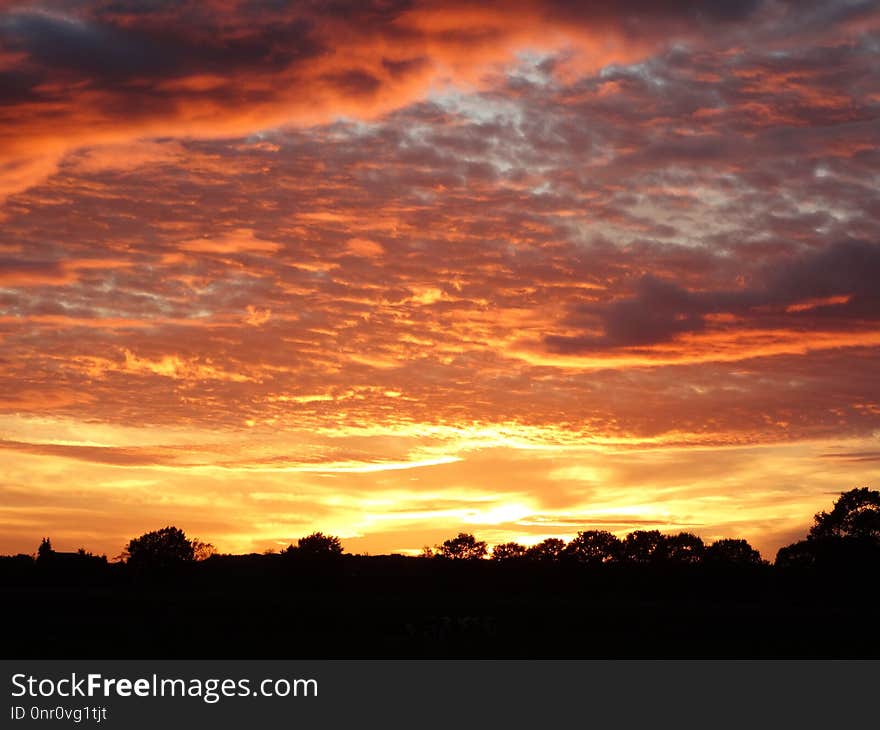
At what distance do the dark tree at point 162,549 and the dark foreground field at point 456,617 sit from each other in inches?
1239

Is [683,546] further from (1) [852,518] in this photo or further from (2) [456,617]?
(2) [456,617]

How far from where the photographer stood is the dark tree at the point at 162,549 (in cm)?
15000

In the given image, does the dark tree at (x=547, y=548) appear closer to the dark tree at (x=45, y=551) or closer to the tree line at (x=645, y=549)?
the tree line at (x=645, y=549)

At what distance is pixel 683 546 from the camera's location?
170500 mm

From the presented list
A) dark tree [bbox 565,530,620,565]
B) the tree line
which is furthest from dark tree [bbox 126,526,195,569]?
dark tree [bbox 565,530,620,565]

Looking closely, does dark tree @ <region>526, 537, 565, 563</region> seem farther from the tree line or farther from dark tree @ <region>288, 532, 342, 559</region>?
dark tree @ <region>288, 532, 342, 559</region>

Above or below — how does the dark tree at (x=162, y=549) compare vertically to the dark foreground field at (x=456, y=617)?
above

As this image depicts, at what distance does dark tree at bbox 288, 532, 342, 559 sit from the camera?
128875mm

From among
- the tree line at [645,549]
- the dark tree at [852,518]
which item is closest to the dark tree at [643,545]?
the tree line at [645,549]

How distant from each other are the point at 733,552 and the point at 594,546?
80.9 ft

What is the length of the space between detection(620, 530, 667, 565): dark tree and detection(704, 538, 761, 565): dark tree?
8080 millimetres
